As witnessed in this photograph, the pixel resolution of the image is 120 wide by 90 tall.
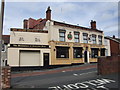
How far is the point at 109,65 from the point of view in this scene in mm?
14531

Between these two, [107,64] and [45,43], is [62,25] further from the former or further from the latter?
[107,64]

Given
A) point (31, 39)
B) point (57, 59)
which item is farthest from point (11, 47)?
point (57, 59)

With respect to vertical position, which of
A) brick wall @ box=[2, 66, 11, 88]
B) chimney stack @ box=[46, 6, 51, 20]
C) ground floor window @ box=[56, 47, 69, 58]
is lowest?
brick wall @ box=[2, 66, 11, 88]

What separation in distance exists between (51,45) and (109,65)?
13856mm

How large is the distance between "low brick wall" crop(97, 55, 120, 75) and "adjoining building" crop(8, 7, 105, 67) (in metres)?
13.3

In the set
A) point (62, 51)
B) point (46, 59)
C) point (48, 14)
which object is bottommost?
point (46, 59)

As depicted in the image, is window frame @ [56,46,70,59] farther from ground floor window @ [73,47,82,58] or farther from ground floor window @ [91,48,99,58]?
ground floor window @ [91,48,99,58]

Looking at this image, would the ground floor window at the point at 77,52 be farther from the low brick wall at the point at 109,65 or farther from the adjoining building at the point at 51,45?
the low brick wall at the point at 109,65

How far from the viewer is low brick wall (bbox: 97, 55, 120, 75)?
47.3 feet

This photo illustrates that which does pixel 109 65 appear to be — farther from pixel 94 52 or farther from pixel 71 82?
pixel 94 52

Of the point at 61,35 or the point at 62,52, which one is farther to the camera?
the point at 61,35

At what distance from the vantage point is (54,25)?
1088 inches

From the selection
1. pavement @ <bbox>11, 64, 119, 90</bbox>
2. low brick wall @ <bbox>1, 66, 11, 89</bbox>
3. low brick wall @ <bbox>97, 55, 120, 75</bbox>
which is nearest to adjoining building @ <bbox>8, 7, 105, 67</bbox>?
pavement @ <bbox>11, 64, 119, 90</bbox>

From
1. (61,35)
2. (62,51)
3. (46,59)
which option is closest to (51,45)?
(62,51)
